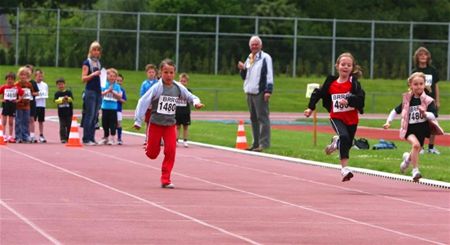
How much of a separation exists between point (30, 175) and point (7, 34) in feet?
191

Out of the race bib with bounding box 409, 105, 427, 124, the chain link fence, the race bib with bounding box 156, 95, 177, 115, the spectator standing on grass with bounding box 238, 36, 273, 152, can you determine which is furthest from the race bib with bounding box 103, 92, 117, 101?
the chain link fence

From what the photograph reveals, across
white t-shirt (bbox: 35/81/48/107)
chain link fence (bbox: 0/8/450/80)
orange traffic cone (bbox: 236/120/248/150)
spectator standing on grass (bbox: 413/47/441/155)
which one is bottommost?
orange traffic cone (bbox: 236/120/248/150)

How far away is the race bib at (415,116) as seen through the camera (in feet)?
61.8

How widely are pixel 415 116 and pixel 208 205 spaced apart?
5.08 m

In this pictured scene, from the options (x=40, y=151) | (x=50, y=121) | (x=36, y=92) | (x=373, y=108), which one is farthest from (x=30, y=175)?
(x=373, y=108)

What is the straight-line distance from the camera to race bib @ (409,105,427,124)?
61.8 ft

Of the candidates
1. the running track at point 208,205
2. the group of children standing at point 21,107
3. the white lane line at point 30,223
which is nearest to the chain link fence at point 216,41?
the group of children standing at point 21,107

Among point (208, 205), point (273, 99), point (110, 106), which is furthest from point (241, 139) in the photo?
point (273, 99)

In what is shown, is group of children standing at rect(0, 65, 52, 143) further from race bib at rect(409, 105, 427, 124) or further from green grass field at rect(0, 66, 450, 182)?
race bib at rect(409, 105, 427, 124)

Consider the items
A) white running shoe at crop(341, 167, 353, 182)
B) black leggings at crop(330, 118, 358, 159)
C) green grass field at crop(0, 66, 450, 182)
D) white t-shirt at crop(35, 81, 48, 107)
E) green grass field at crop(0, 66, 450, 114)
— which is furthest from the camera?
green grass field at crop(0, 66, 450, 114)

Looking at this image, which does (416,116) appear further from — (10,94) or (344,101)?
(10,94)

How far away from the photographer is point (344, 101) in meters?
18.0

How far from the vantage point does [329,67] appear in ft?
255

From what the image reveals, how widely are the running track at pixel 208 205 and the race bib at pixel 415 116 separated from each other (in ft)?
3.03
